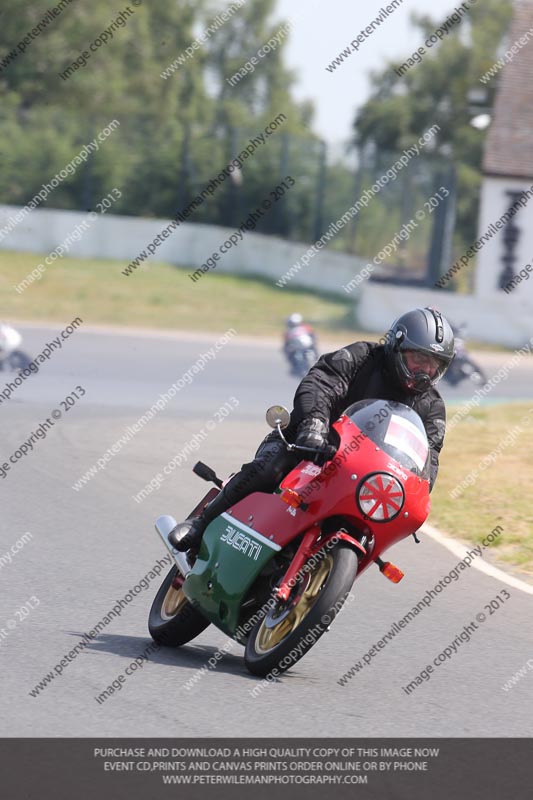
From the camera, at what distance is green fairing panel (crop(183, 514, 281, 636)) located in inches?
234

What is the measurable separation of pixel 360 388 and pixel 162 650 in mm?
1487

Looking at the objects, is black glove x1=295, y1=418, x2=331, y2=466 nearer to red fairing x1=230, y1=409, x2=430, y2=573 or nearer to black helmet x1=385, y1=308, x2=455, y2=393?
red fairing x1=230, y1=409, x2=430, y2=573

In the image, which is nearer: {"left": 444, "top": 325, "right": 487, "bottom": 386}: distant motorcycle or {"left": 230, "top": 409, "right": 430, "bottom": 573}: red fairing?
{"left": 230, "top": 409, "right": 430, "bottom": 573}: red fairing

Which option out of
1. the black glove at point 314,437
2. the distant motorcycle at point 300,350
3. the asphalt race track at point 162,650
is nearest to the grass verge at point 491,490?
the asphalt race track at point 162,650

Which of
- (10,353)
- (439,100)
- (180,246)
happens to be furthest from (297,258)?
(10,353)

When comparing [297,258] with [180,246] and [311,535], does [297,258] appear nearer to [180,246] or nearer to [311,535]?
[180,246]

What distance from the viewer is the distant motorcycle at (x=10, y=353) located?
54.3 feet

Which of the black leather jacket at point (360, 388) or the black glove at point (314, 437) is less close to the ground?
the black leather jacket at point (360, 388)

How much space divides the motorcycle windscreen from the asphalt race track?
3.11 feet

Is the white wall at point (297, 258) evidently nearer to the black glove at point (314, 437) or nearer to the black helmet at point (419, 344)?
the black helmet at point (419, 344)

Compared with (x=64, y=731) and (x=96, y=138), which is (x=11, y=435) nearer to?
(x=64, y=731)

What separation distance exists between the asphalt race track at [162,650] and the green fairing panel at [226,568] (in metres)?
0.25

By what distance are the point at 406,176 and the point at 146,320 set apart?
7.68 metres

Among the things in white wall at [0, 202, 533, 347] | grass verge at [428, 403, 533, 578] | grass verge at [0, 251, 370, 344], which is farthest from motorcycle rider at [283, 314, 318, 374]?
white wall at [0, 202, 533, 347]
